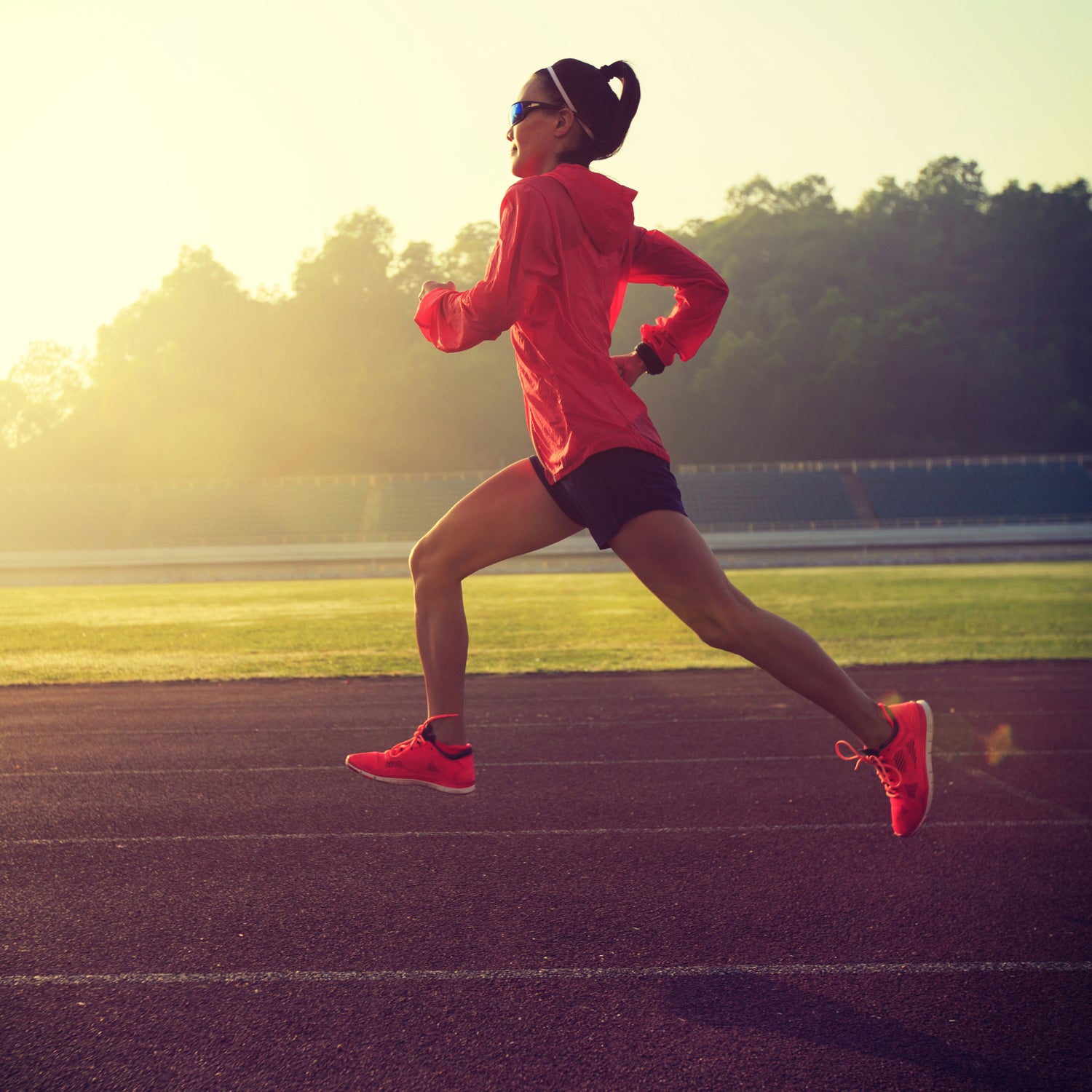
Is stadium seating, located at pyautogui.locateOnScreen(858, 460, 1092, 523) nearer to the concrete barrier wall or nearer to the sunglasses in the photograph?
the concrete barrier wall

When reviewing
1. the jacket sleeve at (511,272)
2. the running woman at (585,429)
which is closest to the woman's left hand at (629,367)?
the running woman at (585,429)

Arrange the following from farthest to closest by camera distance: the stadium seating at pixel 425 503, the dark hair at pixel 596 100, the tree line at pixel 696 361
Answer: the tree line at pixel 696 361
the stadium seating at pixel 425 503
the dark hair at pixel 596 100

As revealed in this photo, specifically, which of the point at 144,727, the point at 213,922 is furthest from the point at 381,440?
the point at 213,922

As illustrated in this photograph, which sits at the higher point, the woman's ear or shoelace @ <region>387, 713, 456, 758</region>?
the woman's ear

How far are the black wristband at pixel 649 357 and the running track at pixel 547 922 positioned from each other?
169 cm

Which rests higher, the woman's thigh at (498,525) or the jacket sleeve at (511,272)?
the jacket sleeve at (511,272)

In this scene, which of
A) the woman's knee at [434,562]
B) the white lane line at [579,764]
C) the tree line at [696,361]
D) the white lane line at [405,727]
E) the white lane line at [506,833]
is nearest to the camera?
the woman's knee at [434,562]

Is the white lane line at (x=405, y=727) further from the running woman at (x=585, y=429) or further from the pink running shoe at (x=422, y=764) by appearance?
the running woman at (x=585, y=429)

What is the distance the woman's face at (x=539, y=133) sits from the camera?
301 cm

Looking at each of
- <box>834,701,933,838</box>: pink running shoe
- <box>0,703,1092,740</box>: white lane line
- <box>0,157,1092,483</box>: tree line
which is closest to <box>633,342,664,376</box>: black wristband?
<box>834,701,933,838</box>: pink running shoe

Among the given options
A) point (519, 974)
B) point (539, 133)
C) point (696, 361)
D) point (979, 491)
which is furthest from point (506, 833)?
point (696, 361)

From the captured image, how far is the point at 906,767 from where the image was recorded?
3090 millimetres

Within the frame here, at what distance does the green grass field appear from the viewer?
423 inches

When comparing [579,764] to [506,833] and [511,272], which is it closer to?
[506,833]
